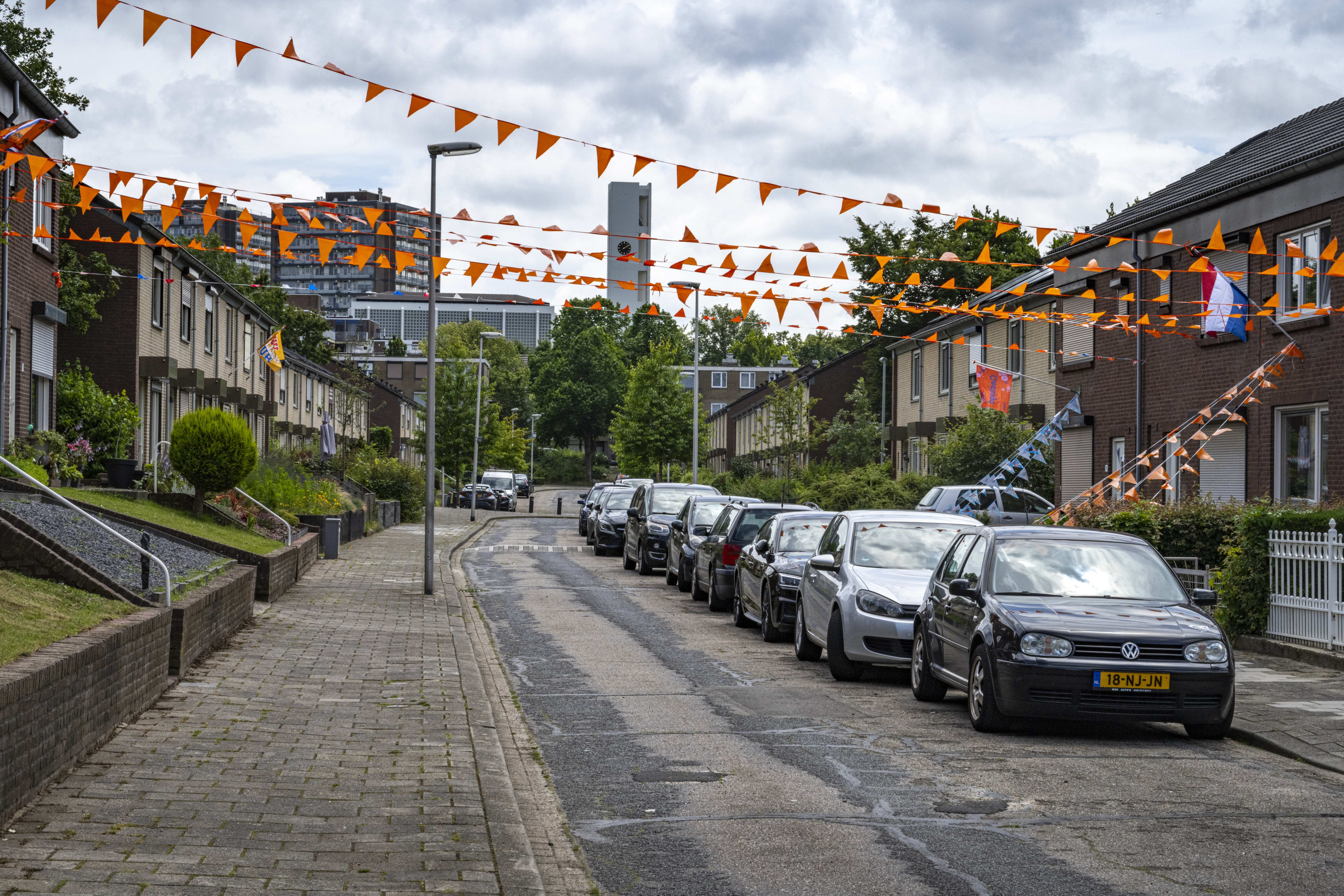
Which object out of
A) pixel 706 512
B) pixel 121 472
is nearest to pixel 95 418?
pixel 121 472

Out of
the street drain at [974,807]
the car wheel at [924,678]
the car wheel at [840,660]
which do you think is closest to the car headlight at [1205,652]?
the car wheel at [924,678]

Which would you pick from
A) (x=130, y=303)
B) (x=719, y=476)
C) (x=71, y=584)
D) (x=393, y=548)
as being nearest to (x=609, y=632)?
(x=71, y=584)

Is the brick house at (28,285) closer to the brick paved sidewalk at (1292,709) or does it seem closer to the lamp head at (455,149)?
the lamp head at (455,149)

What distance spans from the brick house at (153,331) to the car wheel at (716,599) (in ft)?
42.4

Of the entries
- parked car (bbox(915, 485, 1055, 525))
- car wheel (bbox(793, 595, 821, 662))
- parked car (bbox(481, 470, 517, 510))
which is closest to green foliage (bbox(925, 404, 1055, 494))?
parked car (bbox(915, 485, 1055, 525))

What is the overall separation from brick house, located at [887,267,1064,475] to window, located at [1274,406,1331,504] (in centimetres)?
698

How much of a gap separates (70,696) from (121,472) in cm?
1587

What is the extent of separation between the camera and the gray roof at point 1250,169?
19906mm

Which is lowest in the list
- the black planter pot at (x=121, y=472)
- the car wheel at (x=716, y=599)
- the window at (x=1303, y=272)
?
the car wheel at (x=716, y=599)

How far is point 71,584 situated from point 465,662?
3978 mm

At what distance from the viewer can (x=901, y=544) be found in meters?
13.6

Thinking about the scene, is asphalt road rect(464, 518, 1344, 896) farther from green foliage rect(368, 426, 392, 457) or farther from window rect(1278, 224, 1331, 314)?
green foliage rect(368, 426, 392, 457)

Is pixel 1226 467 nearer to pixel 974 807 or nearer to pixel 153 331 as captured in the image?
pixel 974 807

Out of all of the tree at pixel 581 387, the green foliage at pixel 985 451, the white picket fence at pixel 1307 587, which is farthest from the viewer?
the tree at pixel 581 387
